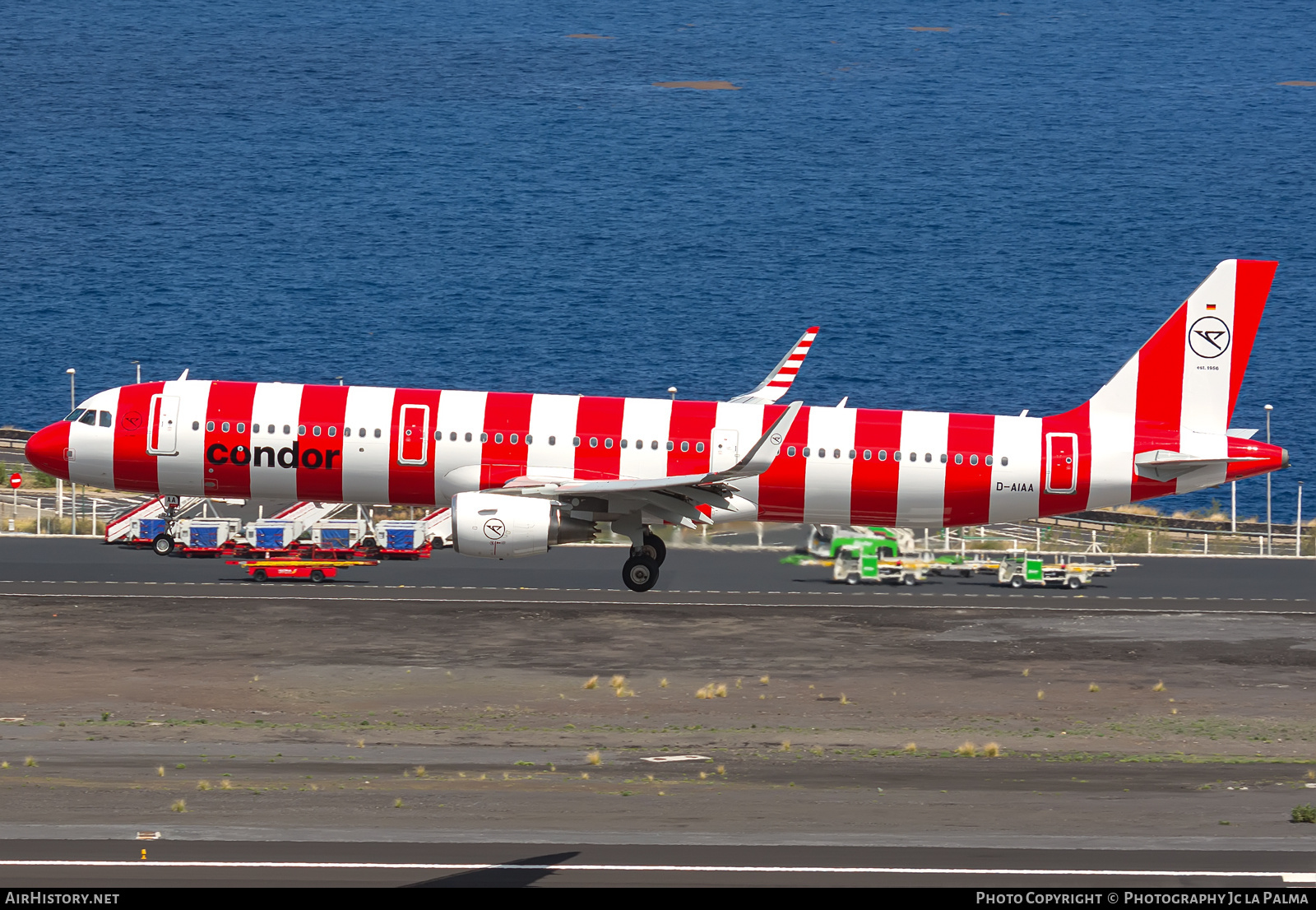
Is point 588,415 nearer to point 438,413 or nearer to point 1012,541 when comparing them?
point 438,413

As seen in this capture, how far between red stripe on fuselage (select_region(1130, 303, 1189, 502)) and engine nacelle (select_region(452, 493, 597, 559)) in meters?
15.5

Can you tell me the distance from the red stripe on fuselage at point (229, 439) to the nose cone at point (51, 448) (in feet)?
12.7

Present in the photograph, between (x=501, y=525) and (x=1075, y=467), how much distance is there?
14844mm

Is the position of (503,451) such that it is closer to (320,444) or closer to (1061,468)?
(320,444)

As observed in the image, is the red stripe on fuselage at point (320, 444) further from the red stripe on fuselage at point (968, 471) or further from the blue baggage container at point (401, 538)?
the blue baggage container at point (401, 538)

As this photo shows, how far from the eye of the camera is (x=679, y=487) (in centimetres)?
3872

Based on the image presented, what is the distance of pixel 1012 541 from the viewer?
6312 cm

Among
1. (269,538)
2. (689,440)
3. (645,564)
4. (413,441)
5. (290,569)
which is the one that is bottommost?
(290,569)

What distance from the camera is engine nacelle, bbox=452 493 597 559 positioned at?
3850cm

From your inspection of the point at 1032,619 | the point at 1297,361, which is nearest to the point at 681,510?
the point at 1032,619

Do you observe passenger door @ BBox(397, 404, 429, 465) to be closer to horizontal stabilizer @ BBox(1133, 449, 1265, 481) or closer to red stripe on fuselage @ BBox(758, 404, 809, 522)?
red stripe on fuselage @ BBox(758, 404, 809, 522)

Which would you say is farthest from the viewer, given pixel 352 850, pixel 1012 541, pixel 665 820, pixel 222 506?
pixel 222 506

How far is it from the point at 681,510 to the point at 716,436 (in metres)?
2.11

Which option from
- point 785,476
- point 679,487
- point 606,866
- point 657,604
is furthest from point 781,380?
point 606,866
